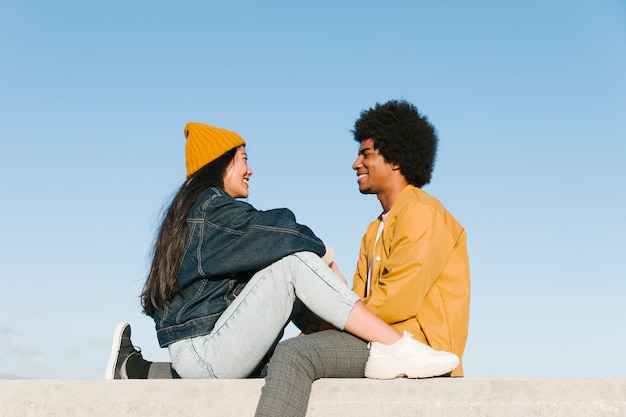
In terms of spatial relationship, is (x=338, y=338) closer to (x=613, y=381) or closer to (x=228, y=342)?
(x=228, y=342)

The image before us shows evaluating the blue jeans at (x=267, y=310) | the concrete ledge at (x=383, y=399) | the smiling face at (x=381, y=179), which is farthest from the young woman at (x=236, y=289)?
the smiling face at (x=381, y=179)

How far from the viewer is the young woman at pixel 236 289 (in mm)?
3787

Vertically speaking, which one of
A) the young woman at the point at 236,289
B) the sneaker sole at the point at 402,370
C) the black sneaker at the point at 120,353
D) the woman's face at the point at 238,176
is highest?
the woman's face at the point at 238,176

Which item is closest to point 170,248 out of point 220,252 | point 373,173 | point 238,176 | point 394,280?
point 220,252

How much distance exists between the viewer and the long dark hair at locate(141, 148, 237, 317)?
416cm

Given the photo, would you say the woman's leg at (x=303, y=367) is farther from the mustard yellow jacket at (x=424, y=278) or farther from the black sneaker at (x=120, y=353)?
the black sneaker at (x=120, y=353)

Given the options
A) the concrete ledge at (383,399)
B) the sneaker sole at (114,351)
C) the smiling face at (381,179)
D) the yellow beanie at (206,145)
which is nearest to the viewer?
the concrete ledge at (383,399)

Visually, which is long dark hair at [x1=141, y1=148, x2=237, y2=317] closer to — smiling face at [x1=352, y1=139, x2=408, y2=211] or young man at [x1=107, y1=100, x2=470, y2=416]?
young man at [x1=107, y1=100, x2=470, y2=416]

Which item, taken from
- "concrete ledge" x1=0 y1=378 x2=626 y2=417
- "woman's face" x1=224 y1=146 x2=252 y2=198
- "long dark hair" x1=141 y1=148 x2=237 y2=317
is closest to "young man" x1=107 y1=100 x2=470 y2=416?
"concrete ledge" x1=0 y1=378 x2=626 y2=417

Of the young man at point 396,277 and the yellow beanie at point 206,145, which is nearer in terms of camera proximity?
the young man at point 396,277

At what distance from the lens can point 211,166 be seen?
451 centimetres

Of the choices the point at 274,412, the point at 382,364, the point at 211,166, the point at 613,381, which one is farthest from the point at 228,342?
the point at 613,381

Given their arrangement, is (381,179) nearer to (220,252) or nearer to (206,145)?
(206,145)

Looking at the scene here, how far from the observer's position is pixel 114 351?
14.3 feet
